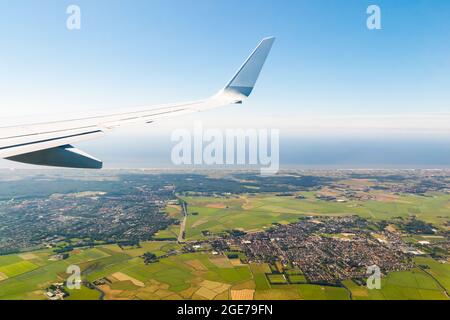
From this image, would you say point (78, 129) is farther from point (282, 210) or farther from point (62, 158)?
point (282, 210)

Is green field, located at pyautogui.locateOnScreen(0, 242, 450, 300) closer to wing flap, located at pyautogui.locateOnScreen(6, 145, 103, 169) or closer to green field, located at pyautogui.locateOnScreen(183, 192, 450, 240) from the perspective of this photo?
green field, located at pyautogui.locateOnScreen(183, 192, 450, 240)

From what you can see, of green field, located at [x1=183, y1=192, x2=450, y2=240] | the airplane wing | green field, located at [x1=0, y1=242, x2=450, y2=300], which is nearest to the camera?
the airplane wing

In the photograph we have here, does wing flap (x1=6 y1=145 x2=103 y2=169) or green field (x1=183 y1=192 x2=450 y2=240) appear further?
green field (x1=183 y1=192 x2=450 y2=240)

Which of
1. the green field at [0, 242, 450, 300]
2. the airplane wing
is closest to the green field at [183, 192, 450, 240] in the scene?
the green field at [0, 242, 450, 300]

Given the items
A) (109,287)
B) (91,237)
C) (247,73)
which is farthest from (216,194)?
(247,73)

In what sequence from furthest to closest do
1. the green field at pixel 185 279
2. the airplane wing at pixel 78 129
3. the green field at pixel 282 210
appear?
the green field at pixel 282 210 → the green field at pixel 185 279 → the airplane wing at pixel 78 129

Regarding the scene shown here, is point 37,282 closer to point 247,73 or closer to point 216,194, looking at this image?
point 247,73

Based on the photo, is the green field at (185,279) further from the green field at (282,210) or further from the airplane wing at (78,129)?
the airplane wing at (78,129)

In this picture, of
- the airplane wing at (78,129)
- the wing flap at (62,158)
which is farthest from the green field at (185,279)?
the wing flap at (62,158)

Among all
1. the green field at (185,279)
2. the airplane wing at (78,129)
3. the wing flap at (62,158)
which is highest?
the airplane wing at (78,129)

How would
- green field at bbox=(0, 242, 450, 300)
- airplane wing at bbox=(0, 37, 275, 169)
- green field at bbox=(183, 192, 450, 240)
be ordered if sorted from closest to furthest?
airplane wing at bbox=(0, 37, 275, 169)
green field at bbox=(0, 242, 450, 300)
green field at bbox=(183, 192, 450, 240)
